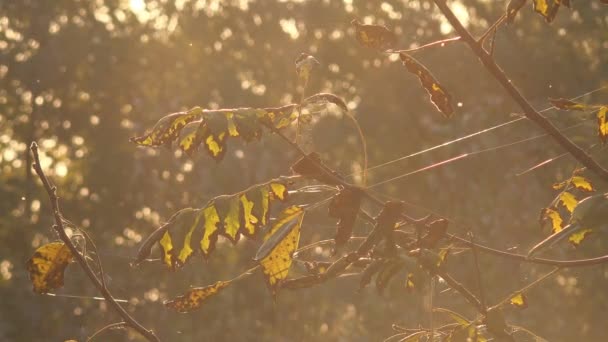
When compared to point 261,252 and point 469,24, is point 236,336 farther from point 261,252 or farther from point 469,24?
point 261,252

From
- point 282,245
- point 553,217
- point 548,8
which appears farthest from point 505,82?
point 553,217

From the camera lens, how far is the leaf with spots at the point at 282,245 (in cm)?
116

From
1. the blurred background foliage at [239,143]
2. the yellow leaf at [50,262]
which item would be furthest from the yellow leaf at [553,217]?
the blurred background foliage at [239,143]

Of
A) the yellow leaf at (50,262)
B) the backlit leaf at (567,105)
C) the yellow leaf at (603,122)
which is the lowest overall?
the yellow leaf at (50,262)

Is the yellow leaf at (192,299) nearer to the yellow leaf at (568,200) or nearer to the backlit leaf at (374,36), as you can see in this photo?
the backlit leaf at (374,36)

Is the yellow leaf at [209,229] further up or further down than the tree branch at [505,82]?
further down

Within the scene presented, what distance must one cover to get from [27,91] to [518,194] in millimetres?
4967

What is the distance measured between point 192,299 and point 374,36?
0.40 metres

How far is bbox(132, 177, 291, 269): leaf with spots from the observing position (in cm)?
122

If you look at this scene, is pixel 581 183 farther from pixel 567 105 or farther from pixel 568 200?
pixel 567 105

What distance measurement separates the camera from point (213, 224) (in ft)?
4.04

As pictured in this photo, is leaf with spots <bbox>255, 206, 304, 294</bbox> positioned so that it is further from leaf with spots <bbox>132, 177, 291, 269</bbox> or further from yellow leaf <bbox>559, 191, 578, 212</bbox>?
yellow leaf <bbox>559, 191, 578, 212</bbox>

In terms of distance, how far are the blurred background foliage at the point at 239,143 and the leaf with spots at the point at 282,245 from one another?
835cm

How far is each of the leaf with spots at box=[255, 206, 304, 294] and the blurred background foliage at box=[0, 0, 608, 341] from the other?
8.35m
